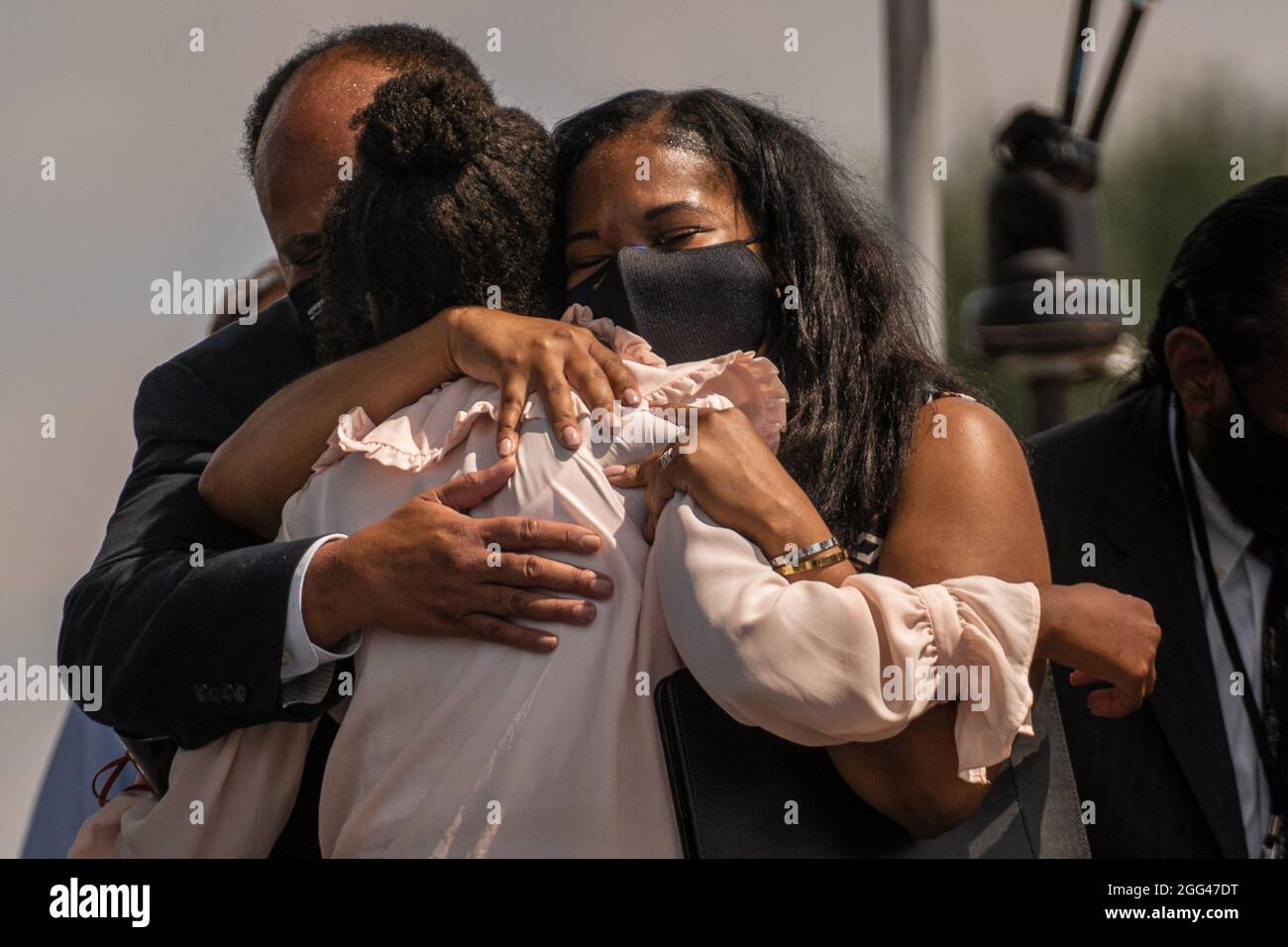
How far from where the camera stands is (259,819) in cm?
220

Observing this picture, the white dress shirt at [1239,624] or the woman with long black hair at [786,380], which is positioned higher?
the woman with long black hair at [786,380]

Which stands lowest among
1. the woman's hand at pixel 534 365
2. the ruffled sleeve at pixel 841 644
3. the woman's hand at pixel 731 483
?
the ruffled sleeve at pixel 841 644

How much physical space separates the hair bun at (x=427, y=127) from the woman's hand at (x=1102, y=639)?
102cm

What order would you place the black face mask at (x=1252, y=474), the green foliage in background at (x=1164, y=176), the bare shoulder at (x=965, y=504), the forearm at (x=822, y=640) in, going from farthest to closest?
the green foliage in background at (x=1164, y=176), the black face mask at (x=1252, y=474), the bare shoulder at (x=965, y=504), the forearm at (x=822, y=640)

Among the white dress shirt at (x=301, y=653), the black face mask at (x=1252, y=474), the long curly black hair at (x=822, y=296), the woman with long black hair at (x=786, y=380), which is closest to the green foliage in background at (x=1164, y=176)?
the black face mask at (x=1252, y=474)

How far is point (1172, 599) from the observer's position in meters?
3.10

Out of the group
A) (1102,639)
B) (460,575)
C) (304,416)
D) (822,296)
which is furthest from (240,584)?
(1102,639)

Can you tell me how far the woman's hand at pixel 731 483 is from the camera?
6.48ft

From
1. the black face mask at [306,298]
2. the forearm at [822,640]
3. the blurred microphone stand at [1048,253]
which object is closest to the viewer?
the forearm at [822,640]

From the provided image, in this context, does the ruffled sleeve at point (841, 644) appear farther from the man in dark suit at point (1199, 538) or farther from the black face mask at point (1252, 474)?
the black face mask at point (1252, 474)

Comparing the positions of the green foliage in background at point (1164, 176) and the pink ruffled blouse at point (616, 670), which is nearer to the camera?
the pink ruffled blouse at point (616, 670)

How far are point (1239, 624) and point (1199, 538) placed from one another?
19 cm
